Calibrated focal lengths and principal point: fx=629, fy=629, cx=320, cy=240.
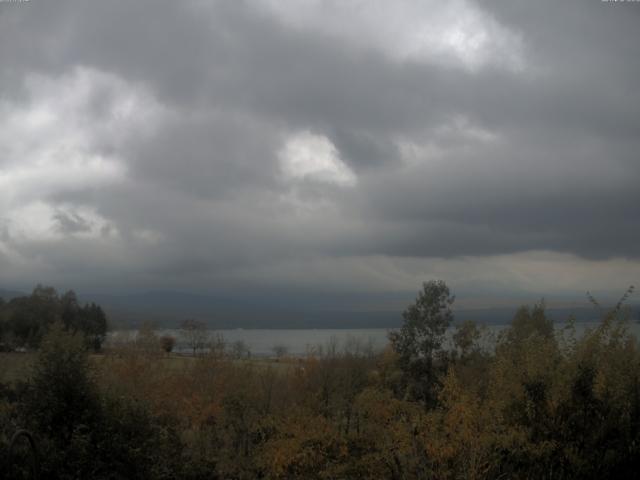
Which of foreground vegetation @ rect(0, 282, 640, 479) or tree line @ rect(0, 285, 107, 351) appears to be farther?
tree line @ rect(0, 285, 107, 351)

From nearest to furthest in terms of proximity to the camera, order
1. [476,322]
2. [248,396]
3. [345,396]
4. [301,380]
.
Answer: [248,396] < [345,396] < [301,380] < [476,322]

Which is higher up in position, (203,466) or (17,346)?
(17,346)

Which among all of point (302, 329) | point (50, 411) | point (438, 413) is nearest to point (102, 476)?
point (50, 411)

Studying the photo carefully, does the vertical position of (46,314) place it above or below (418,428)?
above

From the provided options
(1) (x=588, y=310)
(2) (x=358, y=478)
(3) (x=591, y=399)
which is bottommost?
(2) (x=358, y=478)

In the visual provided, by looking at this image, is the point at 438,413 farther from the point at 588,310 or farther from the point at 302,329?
the point at 302,329

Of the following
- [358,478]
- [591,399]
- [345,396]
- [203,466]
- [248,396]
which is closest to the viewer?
[591,399]

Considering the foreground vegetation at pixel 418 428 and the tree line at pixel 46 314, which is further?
the tree line at pixel 46 314

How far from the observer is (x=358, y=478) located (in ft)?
57.5

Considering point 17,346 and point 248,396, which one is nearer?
point 248,396

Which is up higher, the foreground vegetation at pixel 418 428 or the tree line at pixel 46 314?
the tree line at pixel 46 314

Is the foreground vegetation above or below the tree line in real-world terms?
below

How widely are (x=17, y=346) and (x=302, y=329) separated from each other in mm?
151033

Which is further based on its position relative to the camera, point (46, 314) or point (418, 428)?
point (46, 314)
